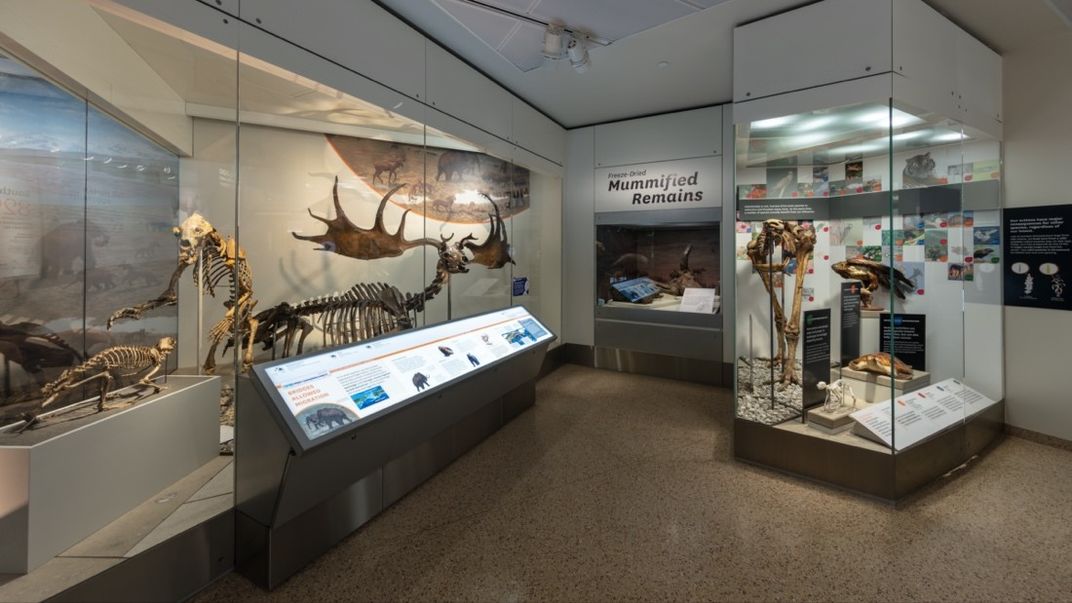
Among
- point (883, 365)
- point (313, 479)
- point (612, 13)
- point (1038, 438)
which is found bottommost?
point (1038, 438)

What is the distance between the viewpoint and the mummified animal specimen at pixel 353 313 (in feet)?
7.07

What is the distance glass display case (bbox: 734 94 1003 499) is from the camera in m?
2.60

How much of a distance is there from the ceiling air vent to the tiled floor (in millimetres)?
3060

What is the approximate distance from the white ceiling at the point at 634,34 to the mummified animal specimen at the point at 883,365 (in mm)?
2310

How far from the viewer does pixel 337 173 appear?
2436 mm

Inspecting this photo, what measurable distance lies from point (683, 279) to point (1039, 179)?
9.34 feet

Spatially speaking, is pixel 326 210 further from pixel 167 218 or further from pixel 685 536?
pixel 685 536

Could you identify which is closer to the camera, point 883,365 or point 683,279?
point 883,365

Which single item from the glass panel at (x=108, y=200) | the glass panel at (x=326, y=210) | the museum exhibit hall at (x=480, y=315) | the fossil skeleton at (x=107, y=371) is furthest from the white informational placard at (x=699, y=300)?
the fossil skeleton at (x=107, y=371)

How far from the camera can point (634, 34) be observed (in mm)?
3113

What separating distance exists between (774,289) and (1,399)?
424 cm

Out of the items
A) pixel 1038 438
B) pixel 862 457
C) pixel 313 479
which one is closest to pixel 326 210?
pixel 313 479

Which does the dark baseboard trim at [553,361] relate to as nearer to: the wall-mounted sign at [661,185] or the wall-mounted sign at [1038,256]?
the wall-mounted sign at [661,185]

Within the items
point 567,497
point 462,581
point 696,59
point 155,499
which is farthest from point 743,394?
point 155,499
